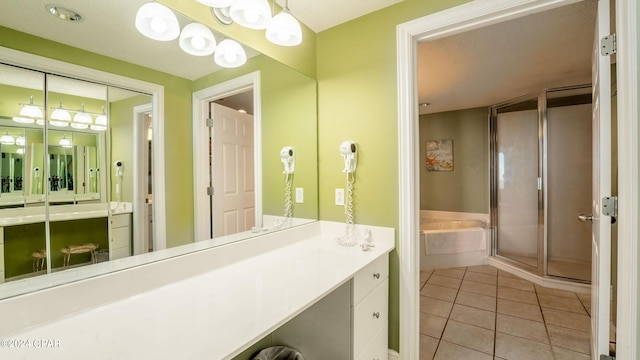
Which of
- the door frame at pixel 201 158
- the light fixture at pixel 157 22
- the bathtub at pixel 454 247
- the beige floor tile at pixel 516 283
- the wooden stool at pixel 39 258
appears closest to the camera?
the wooden stool at pixel 39 258

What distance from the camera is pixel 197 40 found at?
123 centimetres

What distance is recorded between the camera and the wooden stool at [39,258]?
32.0 inches

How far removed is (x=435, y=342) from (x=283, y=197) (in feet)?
5.15

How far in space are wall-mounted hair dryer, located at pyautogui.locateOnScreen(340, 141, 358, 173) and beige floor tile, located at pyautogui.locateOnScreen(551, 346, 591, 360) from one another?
190 cm

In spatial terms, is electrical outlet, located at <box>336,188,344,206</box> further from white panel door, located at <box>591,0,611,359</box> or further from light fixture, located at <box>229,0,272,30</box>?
white panel door, located at <box>591,0,611,359</box>

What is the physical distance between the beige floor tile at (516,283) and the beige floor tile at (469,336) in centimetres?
115

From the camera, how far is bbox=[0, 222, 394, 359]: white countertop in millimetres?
672

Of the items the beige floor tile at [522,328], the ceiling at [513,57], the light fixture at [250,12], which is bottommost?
the beige floor tile at [522,328]

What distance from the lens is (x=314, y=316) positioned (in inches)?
50.1

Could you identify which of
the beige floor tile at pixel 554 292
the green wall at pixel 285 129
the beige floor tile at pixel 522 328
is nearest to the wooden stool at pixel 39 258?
the green wall at pixel 285 129

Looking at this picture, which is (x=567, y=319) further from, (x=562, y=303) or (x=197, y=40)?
(x=197, y=40)

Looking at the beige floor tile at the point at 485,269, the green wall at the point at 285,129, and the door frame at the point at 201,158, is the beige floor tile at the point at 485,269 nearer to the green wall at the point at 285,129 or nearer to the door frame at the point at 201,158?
the green wall at the point at 285,129

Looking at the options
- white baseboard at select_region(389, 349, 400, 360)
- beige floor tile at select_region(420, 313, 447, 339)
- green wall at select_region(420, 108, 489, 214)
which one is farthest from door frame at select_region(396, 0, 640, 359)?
green wall at select_region(420, 108, 489, 214)

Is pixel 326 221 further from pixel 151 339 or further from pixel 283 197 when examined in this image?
pixel 151 339
